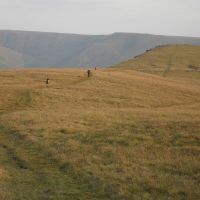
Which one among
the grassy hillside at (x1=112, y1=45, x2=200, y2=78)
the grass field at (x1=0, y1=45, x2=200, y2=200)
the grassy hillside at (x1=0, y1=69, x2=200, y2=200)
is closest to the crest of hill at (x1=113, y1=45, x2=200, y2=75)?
the grassy hillside at (x1=112, y1=45, x2=200, y2=78)

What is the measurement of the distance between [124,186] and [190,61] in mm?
141176

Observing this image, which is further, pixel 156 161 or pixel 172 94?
Result: pixel 172 94

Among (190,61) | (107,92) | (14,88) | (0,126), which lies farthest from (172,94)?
(190,61)

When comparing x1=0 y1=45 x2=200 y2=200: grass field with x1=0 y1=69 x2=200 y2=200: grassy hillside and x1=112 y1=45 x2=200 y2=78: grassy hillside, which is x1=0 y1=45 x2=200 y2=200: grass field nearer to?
x1=0 y1=69 x2=200 y2=200: grassy hillside

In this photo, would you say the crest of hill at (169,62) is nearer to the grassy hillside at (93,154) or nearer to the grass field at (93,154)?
the grassy hillside at (93,154)

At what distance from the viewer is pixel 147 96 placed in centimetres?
6050

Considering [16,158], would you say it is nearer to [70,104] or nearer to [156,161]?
[156,161]

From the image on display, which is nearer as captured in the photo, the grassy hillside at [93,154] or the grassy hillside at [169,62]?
the grassy hillside at [93,154]

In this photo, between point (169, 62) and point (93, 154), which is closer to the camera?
point (93, 154)

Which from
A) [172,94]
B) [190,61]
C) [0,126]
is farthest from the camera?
[190,61]

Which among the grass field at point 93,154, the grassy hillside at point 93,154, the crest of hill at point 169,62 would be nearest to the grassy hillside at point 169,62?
the crest of hill at point 169,62

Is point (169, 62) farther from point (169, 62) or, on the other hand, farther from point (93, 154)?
point (93, 154)

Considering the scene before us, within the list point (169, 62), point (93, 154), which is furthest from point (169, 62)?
point (93, 154)

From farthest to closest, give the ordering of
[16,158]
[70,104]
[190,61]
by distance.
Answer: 1. [190,61]
2. [70,104]
3. [16,158]
